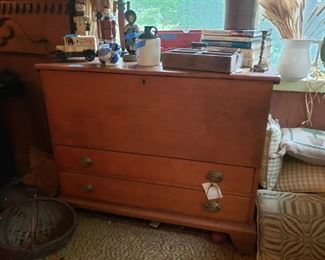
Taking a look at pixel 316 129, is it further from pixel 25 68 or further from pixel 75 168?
pixel 25 68

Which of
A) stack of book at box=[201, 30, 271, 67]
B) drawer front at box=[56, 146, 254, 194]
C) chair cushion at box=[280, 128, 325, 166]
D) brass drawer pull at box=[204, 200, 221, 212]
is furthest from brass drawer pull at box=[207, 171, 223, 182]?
stack of book at box=[201, 30, 271, 67]

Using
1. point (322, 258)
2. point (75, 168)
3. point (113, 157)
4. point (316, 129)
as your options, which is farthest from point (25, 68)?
point (322, 258)

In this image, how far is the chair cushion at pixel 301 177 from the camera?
4.31 feet

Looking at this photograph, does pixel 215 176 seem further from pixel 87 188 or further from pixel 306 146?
pixel 87 188

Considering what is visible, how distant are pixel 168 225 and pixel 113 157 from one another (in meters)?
0.46

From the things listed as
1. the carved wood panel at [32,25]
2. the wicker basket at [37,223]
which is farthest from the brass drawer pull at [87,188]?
the carved wood panel at [32,25]

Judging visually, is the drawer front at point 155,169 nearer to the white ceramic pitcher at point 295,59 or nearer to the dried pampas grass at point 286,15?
the white ceramic pitcher at point 295,59

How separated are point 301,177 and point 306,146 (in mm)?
144

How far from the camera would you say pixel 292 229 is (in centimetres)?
120

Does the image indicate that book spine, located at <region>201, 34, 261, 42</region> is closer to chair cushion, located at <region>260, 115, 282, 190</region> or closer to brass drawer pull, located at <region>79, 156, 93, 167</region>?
chair cushion, located at <region>260, 115, 282, 190</region>

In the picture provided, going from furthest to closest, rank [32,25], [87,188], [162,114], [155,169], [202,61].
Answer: [32,25] → [87,188] → [155,169] → [162,114] → [202,61]

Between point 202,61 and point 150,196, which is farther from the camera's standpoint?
point 150,196

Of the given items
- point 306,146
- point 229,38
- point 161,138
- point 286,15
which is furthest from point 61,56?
point 306,146

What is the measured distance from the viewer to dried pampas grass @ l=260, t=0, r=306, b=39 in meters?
1.32
